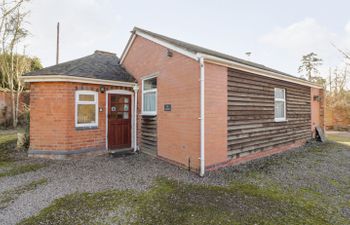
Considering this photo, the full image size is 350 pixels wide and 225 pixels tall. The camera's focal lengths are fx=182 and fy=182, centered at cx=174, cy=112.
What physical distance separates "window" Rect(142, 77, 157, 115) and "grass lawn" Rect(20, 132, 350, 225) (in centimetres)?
315

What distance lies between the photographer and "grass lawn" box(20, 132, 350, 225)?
3.01m

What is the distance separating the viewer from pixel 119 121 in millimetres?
7742

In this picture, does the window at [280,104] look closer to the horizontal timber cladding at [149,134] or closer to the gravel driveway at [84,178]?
the gravel driveway at [84,178]

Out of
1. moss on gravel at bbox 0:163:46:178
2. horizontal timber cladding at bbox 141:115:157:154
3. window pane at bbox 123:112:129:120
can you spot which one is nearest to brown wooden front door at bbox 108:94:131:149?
window pane at bbox 123:112:129:120

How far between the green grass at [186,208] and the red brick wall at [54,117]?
10.6ft

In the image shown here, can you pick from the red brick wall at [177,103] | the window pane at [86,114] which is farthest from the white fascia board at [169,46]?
the window pane at [86,114]

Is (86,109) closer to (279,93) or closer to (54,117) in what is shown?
(54,117)

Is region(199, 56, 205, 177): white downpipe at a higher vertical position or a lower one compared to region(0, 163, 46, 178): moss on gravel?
higher

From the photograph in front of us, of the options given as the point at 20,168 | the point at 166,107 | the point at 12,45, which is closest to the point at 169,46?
the point at 166,107

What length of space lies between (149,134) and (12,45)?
52.2 ft

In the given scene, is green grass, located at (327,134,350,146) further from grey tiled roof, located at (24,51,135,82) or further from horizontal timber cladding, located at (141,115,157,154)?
grey tiled roof, located at (24,51,135,82)

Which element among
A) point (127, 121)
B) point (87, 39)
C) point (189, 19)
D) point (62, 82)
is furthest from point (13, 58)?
point (189, 19)

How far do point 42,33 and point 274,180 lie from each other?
69.0 feet

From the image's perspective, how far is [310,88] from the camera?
10.3 meters
